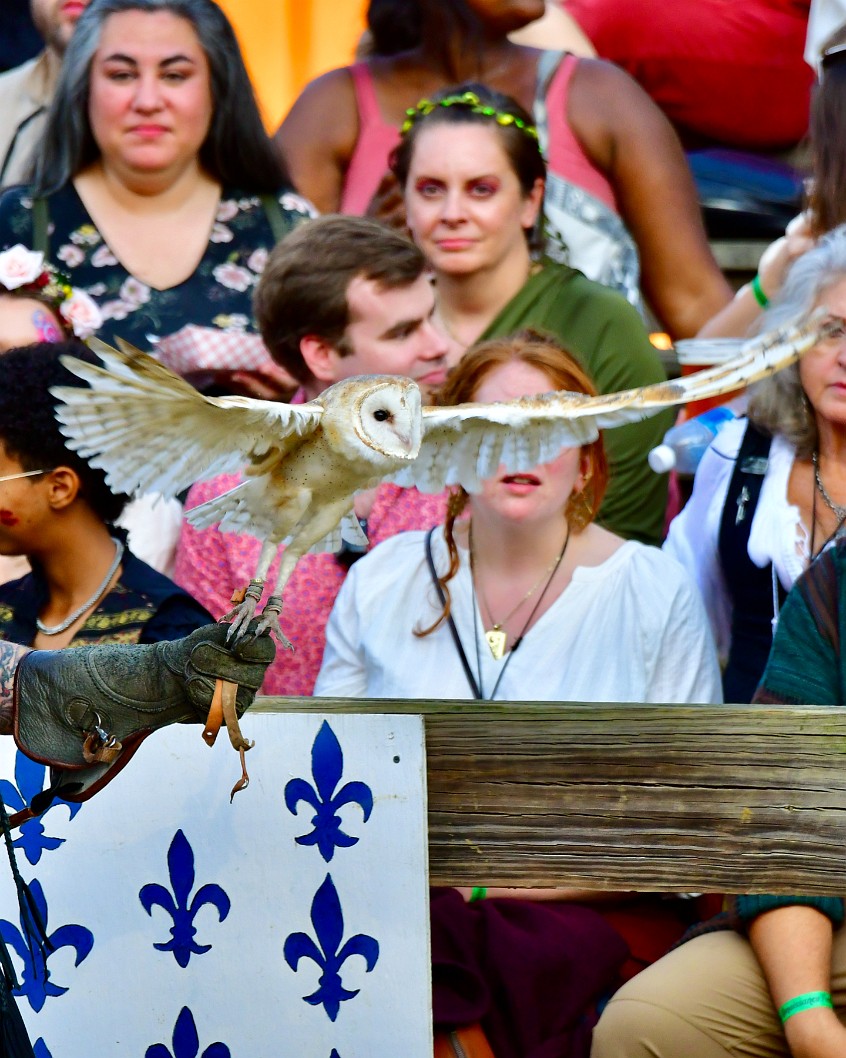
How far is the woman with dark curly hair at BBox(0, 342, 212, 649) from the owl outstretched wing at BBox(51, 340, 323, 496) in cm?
74

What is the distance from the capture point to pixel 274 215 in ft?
11.1

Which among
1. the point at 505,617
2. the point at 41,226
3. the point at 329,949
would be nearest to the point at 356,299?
the point at 505,617

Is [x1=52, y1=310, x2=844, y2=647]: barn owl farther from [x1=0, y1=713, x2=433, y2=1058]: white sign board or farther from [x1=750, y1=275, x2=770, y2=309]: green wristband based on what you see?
[x1=750, y1=275, x2=770, y2=309]: green wristband

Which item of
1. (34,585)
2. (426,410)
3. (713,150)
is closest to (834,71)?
(713,150)

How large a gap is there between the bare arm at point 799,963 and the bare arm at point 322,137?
2133 mm

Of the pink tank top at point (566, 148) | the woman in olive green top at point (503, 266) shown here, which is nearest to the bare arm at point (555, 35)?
the pink tank top at point (566, 148)

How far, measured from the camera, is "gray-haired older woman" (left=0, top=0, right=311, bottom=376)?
332cm

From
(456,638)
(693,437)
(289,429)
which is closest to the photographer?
(289,429)

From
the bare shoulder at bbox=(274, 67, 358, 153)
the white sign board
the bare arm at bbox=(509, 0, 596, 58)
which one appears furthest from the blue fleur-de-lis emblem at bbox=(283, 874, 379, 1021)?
the bare arm at bbox=(509, 0, 596, 58)

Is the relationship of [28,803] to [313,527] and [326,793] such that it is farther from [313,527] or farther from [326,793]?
[313,527]

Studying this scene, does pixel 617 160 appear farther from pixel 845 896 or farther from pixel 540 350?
pixel 845 896

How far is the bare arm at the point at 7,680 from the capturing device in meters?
1.70

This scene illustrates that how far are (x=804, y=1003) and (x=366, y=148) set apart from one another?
226 cm

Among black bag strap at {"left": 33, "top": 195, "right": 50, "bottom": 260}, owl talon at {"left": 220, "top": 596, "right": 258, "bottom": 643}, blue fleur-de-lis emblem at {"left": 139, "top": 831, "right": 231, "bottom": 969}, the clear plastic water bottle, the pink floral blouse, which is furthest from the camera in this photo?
black bag strap at {"left": 33, "top": 195, "right": 50, "bottom": 260}
